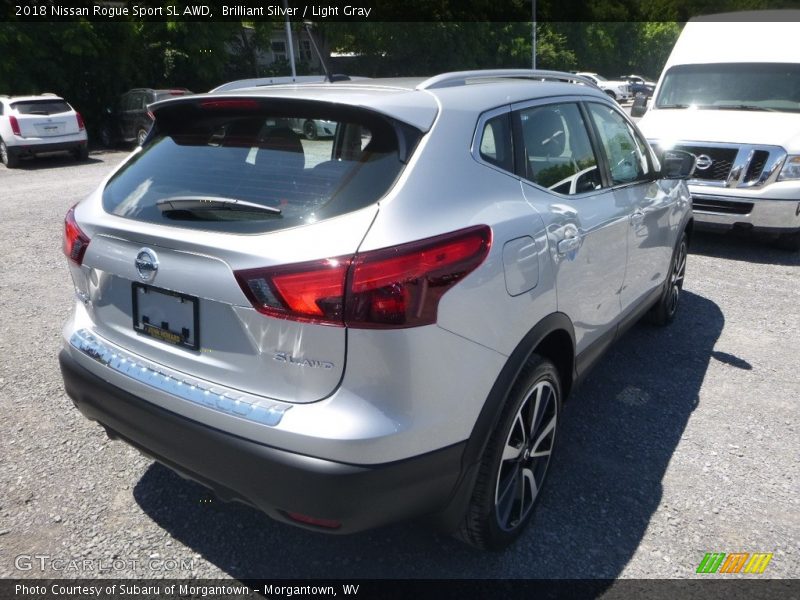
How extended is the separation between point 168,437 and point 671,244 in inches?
139

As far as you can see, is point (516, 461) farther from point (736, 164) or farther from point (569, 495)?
point (736, 164)

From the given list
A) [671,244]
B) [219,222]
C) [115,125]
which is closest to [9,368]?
[219,222]

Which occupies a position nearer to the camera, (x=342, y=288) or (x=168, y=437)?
(x=342, y=288)

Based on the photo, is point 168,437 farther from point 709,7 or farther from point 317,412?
point 709,7

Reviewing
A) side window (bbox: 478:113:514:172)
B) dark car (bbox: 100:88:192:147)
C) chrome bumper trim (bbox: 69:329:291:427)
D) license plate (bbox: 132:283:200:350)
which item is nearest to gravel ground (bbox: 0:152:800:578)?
chrome bumper trim (bbox: 69:329:291:427)

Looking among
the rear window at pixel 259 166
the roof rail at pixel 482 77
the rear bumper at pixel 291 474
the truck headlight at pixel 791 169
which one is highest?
the roof rail at pixel 482 77

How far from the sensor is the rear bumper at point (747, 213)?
6.56 meters

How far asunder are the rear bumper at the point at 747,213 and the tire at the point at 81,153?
51.1ft

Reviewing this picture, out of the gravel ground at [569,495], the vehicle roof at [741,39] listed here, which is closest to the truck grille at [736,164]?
the vehicle roof at [741,39]

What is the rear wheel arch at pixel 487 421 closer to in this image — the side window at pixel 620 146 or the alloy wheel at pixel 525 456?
the alloy wheel at pixel 525 456

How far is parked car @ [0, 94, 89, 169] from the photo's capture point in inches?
621

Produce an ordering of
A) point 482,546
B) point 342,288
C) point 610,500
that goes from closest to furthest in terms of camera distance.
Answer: point 342,288 < point 482,546 < point 610,500

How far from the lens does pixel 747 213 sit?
6.71m

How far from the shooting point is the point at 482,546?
251 cm
